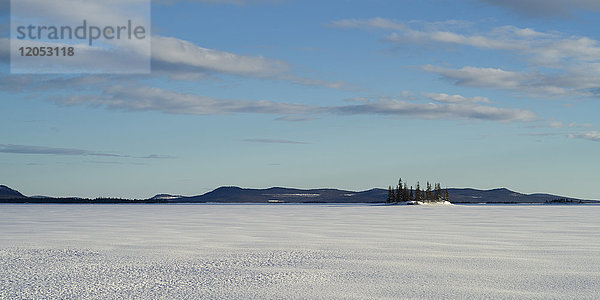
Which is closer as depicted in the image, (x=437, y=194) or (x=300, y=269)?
(x=300, y=269)

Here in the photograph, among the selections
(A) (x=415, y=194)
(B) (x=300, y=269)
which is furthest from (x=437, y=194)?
(B) (x=300, y=269)

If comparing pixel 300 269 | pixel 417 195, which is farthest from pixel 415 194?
pixel 300 269

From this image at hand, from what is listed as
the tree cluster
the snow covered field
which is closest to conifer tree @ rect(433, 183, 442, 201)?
the tree cluster

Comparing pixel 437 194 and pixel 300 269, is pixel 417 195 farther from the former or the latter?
pixel 300 269

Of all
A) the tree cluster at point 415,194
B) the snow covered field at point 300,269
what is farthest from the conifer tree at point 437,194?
the snow covered field at point 300,269

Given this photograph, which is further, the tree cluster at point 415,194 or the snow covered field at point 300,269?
the tree cluster at point 415,194

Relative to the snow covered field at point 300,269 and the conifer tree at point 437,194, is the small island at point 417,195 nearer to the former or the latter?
the conifer tree at point 437,194

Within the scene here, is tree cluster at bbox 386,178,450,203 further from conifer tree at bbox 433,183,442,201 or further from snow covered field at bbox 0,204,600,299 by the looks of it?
snow covered field at bbox 0,204,600,299

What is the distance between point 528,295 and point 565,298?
0.49m

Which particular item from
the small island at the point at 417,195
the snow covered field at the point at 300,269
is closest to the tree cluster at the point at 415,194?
the small island at the point at 417,195

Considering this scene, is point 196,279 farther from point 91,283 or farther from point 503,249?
point 503,249

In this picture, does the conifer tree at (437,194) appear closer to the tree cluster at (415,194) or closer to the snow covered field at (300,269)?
the tree cluster at (415,194)

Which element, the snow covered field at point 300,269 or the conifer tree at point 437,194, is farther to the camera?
the conifer tree at point 437,194

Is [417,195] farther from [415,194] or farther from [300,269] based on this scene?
[300,269]
